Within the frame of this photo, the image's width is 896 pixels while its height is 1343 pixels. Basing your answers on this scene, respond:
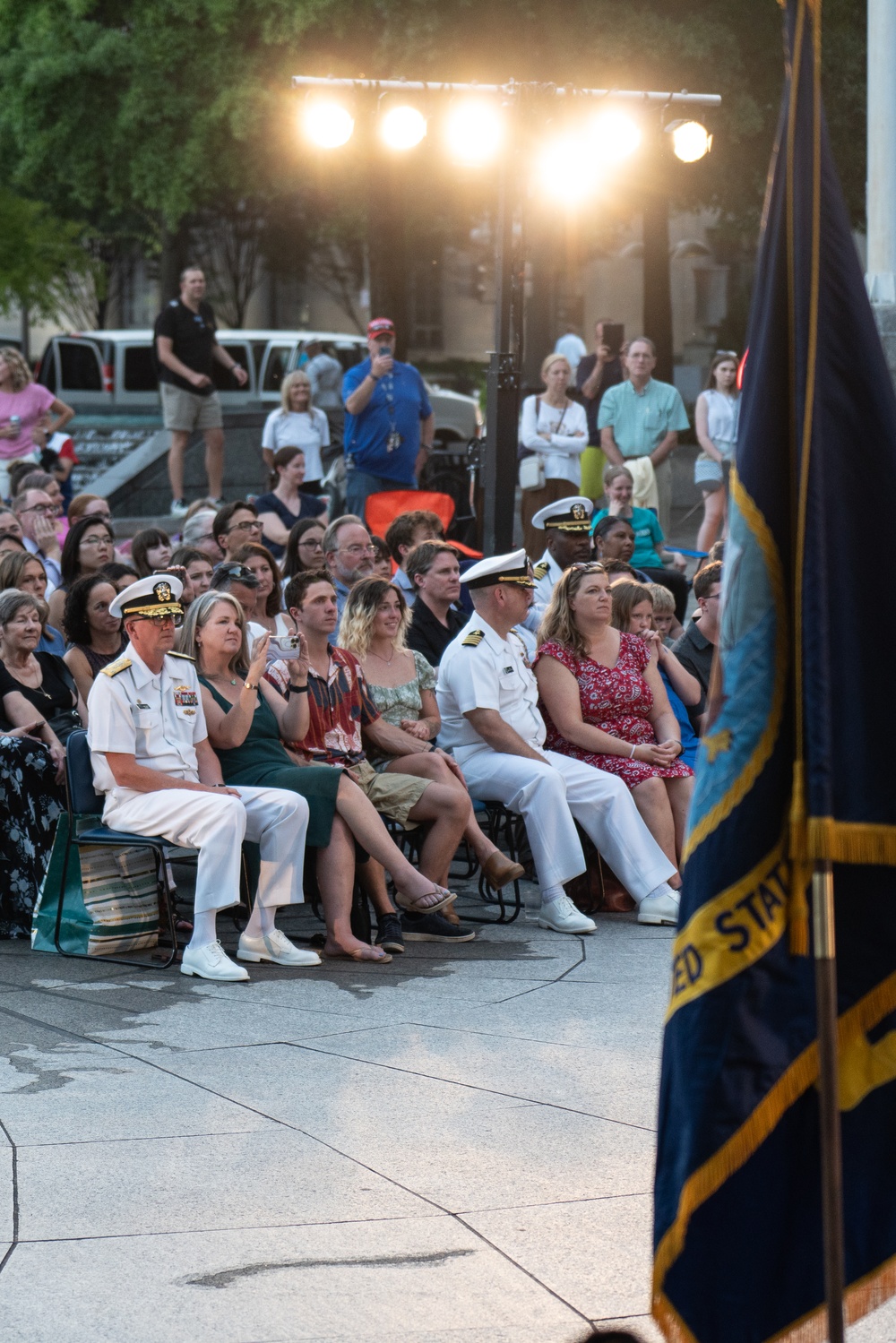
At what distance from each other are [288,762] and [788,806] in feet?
16.5

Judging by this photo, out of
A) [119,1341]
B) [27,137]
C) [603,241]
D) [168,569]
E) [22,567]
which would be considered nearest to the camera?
[119,1341]

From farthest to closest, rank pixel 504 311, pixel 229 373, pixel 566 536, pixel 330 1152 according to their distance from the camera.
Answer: pixel 229 373 → pixel 504 311 → pixel 566 536 → pixel 330 1152

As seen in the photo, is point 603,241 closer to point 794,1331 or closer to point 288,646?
point 288,646

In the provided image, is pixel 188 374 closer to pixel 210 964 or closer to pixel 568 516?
pixel 568 516

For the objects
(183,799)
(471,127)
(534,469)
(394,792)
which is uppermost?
(471,127)

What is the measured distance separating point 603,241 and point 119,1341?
3900cm

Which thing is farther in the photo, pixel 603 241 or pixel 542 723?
pixel 603 241

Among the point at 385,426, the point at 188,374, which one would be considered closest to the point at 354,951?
the point at 385,426

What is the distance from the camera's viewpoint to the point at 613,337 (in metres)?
17.0

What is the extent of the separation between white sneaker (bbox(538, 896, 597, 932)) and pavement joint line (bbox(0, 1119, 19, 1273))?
3.31m

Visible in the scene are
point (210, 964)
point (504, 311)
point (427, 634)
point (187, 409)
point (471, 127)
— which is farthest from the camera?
point (187, 409)

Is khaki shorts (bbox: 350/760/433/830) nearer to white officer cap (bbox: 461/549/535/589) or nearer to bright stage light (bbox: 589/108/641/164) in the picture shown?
white officer cap (bbox: 461/549/535/589)

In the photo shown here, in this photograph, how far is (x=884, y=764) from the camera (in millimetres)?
3062

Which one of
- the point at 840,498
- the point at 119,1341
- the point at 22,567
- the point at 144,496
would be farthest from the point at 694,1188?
the point at 144,496
